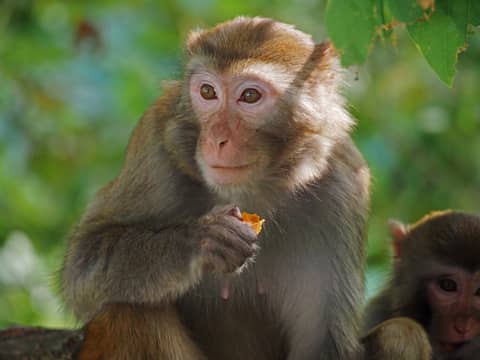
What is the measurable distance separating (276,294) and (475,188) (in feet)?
17.2

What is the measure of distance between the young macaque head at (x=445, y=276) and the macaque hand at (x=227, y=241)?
66.1 inches

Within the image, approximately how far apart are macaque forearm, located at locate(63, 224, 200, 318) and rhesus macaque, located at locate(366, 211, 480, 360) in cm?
172

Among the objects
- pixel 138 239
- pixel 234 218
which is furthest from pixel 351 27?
pixel 138 239

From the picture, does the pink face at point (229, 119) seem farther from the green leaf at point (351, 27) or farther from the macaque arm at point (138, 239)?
the green leaf at point (351, 27)

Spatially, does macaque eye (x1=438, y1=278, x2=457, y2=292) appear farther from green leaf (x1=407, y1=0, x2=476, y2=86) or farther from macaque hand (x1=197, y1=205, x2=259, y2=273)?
green leaf (x1=407, y1=0, x2=476, y2=86)

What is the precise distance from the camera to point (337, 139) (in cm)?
568

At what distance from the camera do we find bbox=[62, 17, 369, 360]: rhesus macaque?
17.1 feet

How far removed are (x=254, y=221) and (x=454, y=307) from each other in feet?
5.34

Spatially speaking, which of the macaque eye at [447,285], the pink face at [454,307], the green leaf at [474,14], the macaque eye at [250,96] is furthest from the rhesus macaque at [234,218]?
the green leaf at [474,14]

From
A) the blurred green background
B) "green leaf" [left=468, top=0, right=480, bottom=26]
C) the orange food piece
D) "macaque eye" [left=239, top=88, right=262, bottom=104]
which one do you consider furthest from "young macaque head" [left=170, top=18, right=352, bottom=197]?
the blurred green background

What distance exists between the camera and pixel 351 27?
4090mm

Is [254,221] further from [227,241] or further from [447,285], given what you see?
[447,285]

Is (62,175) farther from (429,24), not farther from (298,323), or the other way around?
(429,24)

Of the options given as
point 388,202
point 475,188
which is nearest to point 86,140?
point 388,202
